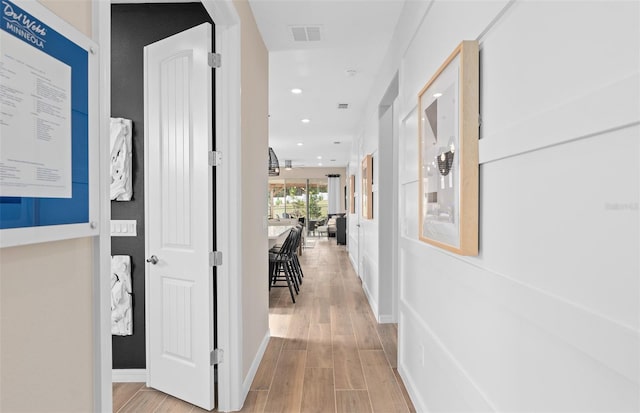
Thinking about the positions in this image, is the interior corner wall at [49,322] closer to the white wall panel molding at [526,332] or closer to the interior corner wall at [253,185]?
the white wall panel molding at [526,332]

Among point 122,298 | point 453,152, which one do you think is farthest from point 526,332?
point 122,298

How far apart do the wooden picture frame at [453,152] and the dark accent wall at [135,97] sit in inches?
77.3

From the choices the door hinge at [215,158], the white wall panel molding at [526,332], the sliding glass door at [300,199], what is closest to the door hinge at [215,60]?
the door hinge at [215,158]

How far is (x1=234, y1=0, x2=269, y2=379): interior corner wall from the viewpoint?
2.46 meters

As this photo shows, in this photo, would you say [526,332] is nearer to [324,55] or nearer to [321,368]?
[321,368]

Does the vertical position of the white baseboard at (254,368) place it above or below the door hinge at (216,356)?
below

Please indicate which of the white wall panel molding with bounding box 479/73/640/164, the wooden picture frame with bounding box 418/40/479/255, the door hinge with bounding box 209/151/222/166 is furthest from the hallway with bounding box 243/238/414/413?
the white wall panel molding with bounding box 479/73/640/164

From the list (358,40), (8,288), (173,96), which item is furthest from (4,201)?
(358,40)

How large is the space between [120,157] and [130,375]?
1589mm

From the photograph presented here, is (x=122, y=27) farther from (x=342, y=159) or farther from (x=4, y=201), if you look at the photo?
(x=342, y=159)

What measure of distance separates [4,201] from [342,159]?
444 inches

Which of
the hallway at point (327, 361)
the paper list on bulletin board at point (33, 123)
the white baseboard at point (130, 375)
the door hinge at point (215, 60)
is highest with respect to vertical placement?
the door hinge at point (215, 60)

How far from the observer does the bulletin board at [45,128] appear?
2.13ft

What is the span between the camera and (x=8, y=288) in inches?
26.5
